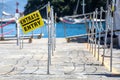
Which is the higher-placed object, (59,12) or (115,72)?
(59,12)

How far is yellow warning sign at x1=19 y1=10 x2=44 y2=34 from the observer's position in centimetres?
1423

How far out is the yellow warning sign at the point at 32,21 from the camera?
560 inches

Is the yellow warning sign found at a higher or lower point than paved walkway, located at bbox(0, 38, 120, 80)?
higher

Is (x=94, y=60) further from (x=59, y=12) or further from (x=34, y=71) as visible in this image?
(x=59, y=12)

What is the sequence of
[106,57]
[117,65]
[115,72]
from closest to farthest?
[115,72], [117,65], [106,57]

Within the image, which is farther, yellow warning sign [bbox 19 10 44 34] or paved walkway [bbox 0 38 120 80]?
yellow warning sign [bbox 19 10 44 34]

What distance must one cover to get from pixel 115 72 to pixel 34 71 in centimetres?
259

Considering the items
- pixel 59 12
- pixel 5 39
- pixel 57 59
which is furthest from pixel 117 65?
pixel 59 12

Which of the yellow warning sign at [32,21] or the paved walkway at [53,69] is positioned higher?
the yellow warning sign at [32,21]

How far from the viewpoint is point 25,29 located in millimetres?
14594

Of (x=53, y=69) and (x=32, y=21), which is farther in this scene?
(x=53, y=69)

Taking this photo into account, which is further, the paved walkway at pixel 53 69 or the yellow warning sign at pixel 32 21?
the yellow warning sign at pixel 32 21

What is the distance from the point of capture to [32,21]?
14.4m

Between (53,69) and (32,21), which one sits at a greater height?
(32,21)
